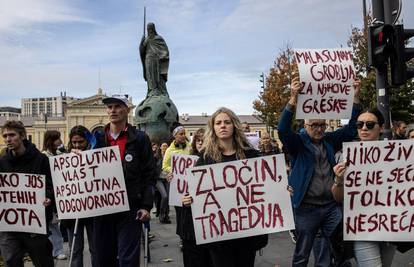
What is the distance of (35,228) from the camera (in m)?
5.15

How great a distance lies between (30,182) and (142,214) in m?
1.27

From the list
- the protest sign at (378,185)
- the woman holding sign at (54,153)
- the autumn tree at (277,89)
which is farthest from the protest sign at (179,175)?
the autumn tree at (277,89)

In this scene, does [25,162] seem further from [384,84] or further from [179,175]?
[384,84]

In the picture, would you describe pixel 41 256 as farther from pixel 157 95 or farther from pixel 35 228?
pixel 157 95

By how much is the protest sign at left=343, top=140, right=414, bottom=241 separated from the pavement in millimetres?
2493

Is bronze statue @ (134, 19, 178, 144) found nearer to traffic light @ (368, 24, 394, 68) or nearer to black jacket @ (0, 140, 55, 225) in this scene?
traffic light @ (368, 24, 394, 68)

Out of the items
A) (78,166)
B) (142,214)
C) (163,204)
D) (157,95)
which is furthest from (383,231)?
(157,95)

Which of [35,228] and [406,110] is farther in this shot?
[406,110]

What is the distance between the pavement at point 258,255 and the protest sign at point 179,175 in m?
1.27

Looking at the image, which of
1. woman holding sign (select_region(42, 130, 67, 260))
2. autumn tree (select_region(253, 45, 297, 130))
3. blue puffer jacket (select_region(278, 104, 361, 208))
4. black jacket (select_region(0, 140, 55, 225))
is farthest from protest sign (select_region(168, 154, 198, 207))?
autumn tree (select_region(253, 45, 297, 130))

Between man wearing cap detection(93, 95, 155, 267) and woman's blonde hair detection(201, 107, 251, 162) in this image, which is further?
man wearing cap detection(93, 95, 155, 267)

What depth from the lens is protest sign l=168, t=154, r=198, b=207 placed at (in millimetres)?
6204

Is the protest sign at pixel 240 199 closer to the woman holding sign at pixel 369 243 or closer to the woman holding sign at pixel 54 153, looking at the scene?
the woman holding sign at pixel 369 243

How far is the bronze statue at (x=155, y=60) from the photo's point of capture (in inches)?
738
